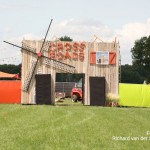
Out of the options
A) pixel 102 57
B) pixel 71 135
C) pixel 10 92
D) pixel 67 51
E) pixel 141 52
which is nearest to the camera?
pixel 71 135

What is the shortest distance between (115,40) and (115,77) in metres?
3.27

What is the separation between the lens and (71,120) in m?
23.9

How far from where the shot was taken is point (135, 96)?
133 feet

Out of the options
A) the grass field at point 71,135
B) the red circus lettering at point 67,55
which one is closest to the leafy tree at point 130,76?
the red circus lettering at point 67,55

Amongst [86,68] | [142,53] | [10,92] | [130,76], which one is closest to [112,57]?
[86,68]

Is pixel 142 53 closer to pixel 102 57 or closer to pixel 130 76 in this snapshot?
pixel 130 76

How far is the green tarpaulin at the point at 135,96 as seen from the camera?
40531 mm

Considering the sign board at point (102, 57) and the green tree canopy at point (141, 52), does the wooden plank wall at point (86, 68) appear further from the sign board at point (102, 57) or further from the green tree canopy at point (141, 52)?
the green tree canopy at point (141, 52)

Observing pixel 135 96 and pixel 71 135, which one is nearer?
pixel 71 135

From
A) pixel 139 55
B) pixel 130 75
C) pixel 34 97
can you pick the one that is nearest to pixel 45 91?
pixel 34 97

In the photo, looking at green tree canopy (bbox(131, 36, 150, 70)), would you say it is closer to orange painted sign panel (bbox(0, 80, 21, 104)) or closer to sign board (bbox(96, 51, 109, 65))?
sign board (bbox(96, 51, 109, 65))

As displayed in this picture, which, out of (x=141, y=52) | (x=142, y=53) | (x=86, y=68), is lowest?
(x=86, y=68)

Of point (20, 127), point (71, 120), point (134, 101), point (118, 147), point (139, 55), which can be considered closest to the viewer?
point (118, 147)

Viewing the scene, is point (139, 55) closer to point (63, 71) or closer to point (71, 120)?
point (63, 71)
